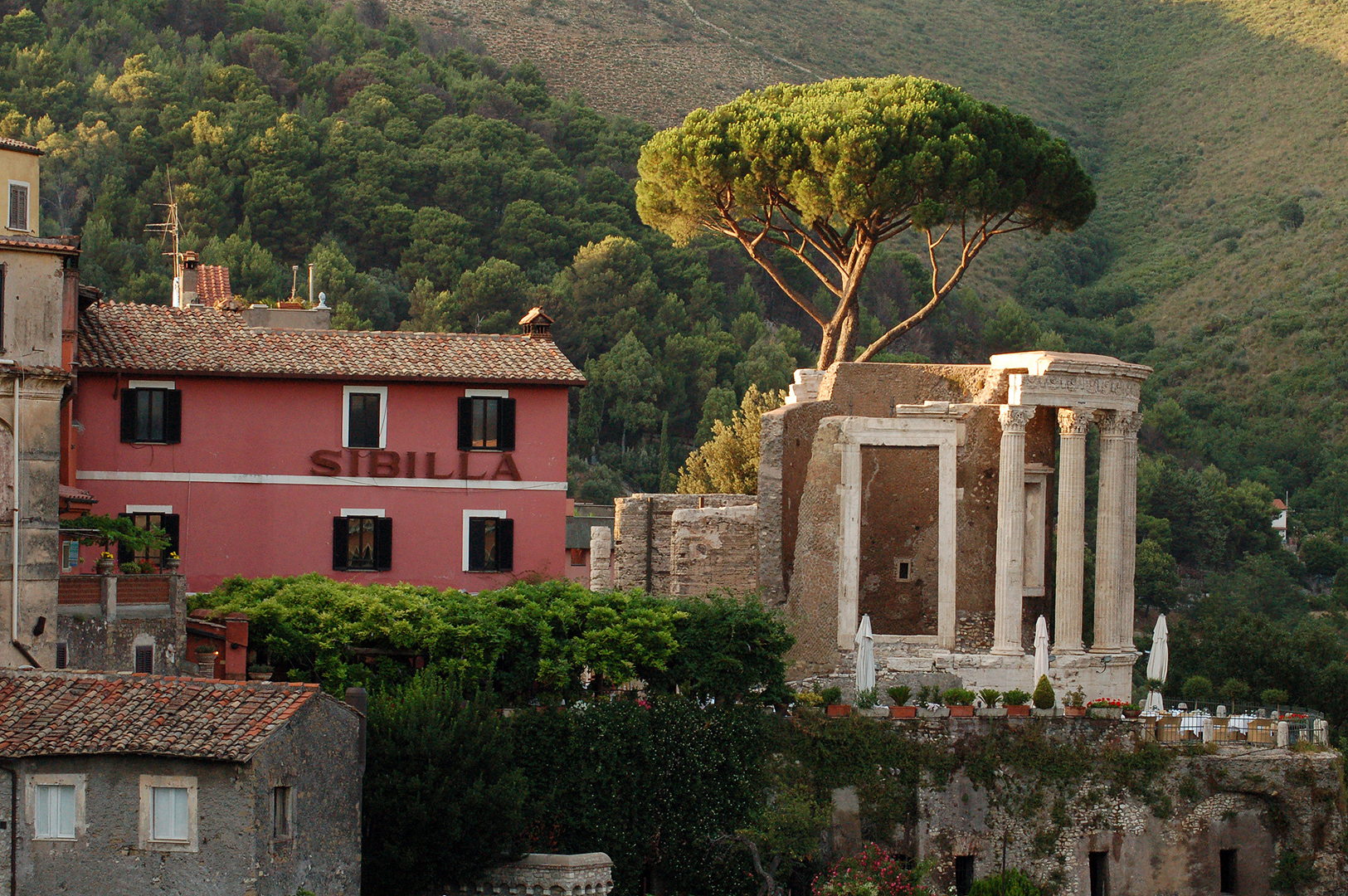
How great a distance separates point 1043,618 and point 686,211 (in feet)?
54.9

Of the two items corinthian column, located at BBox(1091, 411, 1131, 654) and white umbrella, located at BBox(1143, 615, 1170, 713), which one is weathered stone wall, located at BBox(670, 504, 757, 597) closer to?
corinthian column, located at BBox(1091, 411, 1131, 654)

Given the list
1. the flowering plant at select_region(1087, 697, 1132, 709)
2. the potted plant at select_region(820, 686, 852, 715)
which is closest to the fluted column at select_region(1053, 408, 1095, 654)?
the flowering plant at select_region(1087, 697, 1132, 709)

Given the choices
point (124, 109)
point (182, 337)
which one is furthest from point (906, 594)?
point (124, 109)

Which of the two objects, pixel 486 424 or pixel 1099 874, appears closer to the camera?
pixel 1099 874

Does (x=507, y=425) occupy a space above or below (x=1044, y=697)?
above

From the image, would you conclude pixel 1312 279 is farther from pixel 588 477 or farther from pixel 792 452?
pixel 792 452

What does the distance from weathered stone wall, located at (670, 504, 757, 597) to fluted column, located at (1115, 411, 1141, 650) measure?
8857 mm

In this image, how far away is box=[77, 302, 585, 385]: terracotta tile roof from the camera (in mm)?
38125

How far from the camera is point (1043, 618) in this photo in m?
40.5

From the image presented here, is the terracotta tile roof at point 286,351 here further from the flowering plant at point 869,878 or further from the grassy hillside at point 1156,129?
the grassy hillside at point 1156,129

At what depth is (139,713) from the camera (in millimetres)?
26719

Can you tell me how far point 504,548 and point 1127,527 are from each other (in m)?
14.8

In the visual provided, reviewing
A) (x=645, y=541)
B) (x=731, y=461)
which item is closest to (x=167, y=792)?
(x=645, y=541)

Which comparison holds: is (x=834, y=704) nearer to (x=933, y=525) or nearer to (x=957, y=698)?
(x=957, y=698)
